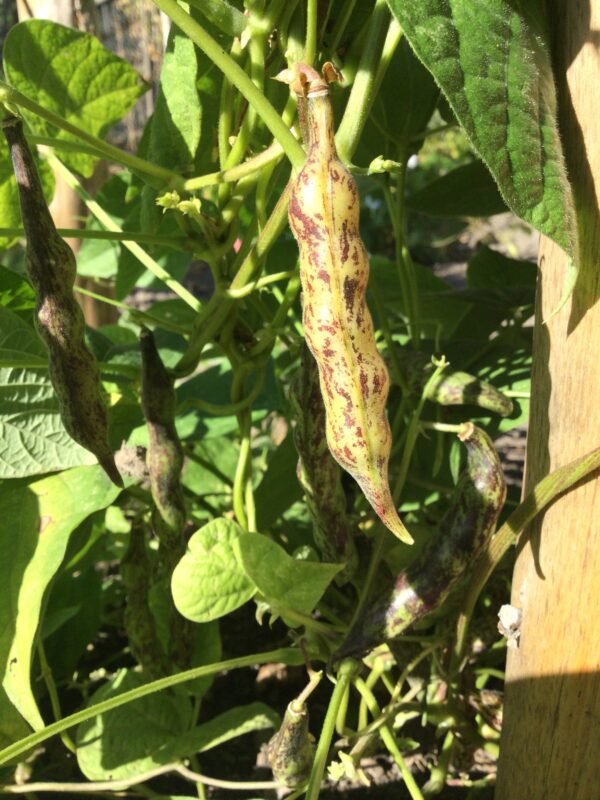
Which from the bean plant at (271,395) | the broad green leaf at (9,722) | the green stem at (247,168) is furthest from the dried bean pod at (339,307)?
the broad green leaf at (9,722)

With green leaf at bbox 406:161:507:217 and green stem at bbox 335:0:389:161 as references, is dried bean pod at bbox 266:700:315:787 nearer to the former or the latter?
green stem at bbox 335:0:389:161

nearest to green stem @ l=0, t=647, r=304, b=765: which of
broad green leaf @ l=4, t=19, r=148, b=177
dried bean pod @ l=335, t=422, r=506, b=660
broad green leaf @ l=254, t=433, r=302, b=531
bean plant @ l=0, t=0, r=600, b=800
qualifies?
bean plant @ l=0, t=0, r=600, b=800

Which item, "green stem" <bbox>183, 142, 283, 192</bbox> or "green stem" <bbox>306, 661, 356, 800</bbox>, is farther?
"green stem" <bbox>306, 661, 356, 800</bbox>

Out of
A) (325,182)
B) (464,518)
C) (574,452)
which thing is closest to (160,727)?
(464,518)

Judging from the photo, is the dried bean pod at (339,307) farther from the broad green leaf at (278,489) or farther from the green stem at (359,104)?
the broad green leaf at (278,489)

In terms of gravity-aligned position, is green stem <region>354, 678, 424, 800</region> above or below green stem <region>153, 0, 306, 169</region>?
below

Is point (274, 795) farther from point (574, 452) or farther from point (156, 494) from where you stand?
point (574, 452)
